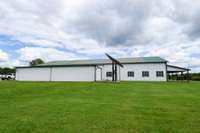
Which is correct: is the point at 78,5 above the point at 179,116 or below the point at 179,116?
above

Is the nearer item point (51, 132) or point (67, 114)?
point (51, 132)

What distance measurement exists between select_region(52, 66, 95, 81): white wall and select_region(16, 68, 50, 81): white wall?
5.92ft

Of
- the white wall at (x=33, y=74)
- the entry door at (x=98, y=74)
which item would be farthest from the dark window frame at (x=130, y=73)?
the white wall at (x=33, y=74)

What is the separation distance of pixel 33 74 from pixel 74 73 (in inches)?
360

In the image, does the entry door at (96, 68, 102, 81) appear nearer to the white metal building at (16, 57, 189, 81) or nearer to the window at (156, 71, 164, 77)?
the white metal building at (16, 57, 189, 81)

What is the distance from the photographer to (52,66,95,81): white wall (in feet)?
108

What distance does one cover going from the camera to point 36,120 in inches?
207

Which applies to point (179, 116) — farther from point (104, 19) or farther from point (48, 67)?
point (48, 67)

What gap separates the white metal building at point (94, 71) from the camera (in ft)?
110

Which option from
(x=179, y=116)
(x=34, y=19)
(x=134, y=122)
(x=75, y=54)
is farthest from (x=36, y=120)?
(x=75, y=54)

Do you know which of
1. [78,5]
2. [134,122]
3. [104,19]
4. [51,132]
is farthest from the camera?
[104,19]

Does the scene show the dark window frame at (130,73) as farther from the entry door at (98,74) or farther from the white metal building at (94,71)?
the entry door at (98,74)

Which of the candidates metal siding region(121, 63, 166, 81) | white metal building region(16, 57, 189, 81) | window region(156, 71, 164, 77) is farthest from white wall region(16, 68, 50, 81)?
window region(156, 71, 164, 77)

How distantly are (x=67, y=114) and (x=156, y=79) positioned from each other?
31.6 m
